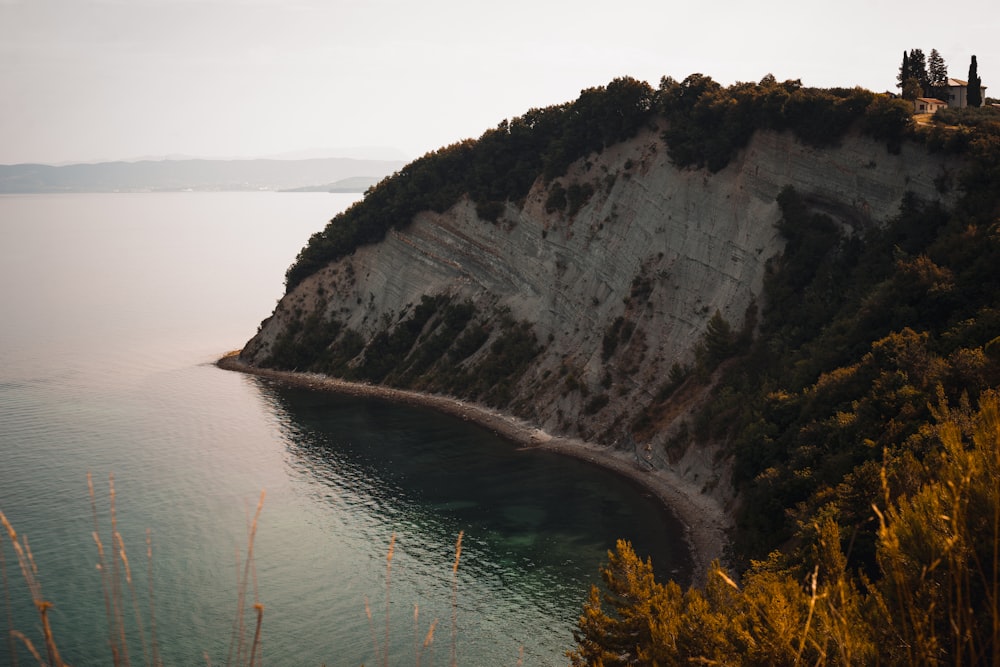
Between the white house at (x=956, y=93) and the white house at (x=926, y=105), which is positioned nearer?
the white house at (x=926, y=105)

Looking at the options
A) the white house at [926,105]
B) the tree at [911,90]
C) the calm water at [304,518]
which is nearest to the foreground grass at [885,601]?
the calm water at [304,518]

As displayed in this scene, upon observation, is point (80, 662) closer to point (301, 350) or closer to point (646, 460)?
point (646, 460)

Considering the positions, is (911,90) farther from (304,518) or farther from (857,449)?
(304,518)

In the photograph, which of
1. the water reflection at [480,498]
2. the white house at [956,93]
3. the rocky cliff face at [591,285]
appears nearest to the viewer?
the water reflection at [480,498]

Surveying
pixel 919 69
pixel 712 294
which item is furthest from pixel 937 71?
pixel 712 294

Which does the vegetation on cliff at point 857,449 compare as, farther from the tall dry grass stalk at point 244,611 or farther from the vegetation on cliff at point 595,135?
the vegetation on cliff at point 595,135

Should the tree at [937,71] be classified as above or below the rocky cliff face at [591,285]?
above

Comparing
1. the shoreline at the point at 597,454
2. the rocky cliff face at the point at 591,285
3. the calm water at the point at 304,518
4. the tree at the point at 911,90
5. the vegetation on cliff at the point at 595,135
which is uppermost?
the tree at the point at 911,90

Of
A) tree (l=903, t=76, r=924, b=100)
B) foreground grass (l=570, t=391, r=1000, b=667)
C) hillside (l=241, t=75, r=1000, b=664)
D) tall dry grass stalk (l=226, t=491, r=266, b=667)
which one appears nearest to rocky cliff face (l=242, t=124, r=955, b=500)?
hillside (l=241, t=75, r=1000, b=664)

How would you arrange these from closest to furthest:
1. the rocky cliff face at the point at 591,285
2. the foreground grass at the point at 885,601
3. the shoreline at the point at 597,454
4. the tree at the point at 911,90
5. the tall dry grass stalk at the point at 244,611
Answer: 1. the tall dry grass stalk at the point at 244,611
2. the foreground grass at the point at 885,601
3. the shoreline at the point at 597,454
4. the rocky cliff face at the point at 591,285
5. the tree at the point at 911,90
